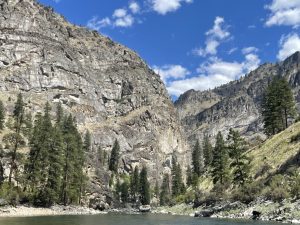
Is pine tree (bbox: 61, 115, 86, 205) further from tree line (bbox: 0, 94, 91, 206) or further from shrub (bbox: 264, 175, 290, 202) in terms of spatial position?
shrub (bbox: 264, 175, 290, 202)

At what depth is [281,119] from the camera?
336 ft

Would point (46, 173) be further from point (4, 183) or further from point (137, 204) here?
point (137, 204)

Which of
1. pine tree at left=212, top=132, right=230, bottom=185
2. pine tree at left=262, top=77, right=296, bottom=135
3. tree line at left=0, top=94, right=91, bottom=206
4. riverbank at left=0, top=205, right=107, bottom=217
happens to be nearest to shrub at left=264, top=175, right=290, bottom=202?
pine tree at left=212, top=132, right=230, bottom=185

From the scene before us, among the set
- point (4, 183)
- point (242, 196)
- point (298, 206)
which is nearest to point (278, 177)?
point (242, 196)

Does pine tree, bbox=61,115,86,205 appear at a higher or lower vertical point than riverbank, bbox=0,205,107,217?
higher

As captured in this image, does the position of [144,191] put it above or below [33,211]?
above

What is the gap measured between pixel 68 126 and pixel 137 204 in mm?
62793

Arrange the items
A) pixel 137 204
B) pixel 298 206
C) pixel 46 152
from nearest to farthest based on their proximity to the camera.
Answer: pixel 298 206 → pixel 46 152 → pixel 137 204

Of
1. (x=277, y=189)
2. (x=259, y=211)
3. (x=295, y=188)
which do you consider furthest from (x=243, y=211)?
(x=295, y=188)

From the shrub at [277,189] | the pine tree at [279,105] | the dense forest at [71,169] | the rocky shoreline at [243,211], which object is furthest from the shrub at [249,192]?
the pine tree at [279,105]

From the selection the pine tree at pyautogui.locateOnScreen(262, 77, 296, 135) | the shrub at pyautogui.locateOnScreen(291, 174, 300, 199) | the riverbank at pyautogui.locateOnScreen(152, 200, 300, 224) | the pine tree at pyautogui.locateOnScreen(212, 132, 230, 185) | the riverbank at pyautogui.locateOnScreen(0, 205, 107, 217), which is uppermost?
the pine tree at pyautogui.locateOnScreen(262, 77, 296, 135)

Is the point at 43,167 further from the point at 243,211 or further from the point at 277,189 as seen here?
the point at 277,189

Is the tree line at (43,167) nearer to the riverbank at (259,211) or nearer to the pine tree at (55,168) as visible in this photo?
the pine tree at (55,168)

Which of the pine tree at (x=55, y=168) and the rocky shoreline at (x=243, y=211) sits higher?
the pine tree at (x=55, y=168)
